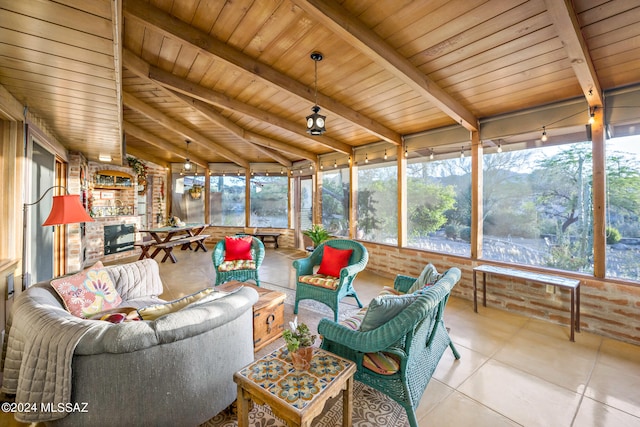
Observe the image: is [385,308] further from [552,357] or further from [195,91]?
[195,91]

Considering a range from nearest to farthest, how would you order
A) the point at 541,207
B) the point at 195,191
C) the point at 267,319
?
the point at 267,319, the point at 541,207, the point at 195,191

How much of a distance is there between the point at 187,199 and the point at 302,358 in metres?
8.13

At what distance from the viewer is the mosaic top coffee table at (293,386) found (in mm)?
1198

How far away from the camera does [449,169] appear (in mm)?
4254

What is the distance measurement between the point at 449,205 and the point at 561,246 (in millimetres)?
1440

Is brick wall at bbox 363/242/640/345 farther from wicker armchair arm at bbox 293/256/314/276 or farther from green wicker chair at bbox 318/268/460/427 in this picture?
green wicker chair at bbox 318/268/460/427

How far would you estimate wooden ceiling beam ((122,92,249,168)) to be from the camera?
4062 millimetres

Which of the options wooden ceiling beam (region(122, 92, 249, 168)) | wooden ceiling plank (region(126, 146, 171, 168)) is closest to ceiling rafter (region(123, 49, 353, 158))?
wooden ceiling beam (region(122, 92, 249, 168))

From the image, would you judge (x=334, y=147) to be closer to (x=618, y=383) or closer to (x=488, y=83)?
(x=488, y=83)

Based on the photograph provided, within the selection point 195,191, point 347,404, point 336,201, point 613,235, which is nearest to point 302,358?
point 347,404

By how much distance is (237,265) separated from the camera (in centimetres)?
384

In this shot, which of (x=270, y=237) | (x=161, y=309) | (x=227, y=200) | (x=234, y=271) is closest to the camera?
(x=161, y=309)

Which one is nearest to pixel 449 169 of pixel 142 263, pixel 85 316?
pixel 142 263

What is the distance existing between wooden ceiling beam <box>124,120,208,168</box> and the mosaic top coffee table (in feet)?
19.4
